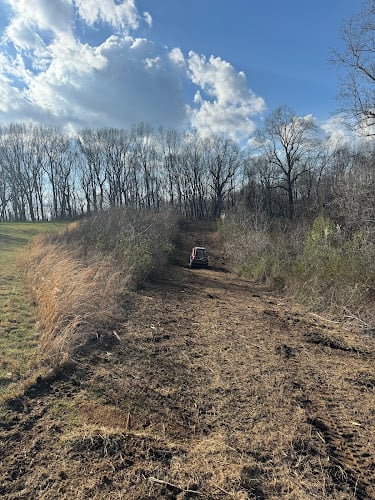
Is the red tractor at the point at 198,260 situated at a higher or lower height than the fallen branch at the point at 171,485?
lower

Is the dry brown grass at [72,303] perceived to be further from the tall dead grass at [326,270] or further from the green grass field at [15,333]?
the tall dead grass at [326,270]

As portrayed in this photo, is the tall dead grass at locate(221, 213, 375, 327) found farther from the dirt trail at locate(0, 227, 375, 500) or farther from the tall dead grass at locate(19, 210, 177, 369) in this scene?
the tall dead grass at locate(19, 210, 177, 369)

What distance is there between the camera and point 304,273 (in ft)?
32.6

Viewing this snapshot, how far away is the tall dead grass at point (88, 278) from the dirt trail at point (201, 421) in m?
0.50

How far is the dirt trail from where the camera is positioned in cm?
270

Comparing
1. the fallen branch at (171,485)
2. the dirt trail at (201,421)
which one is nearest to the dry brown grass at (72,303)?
the dirt trail at (201,421)

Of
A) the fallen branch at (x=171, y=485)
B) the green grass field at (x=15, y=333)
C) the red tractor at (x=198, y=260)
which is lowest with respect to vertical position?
the red tractor at (x=198, y=260)

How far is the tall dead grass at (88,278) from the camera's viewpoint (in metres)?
5.46

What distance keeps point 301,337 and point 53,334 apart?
4719mm

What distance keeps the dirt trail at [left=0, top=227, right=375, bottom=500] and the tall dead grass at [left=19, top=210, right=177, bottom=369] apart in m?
0.50

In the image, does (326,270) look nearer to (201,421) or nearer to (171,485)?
(201,421)

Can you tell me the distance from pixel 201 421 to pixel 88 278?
203 inches

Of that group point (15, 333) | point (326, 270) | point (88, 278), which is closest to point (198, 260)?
point (326, 270)

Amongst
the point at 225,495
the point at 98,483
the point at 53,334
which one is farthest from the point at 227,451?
the point at 53,334
